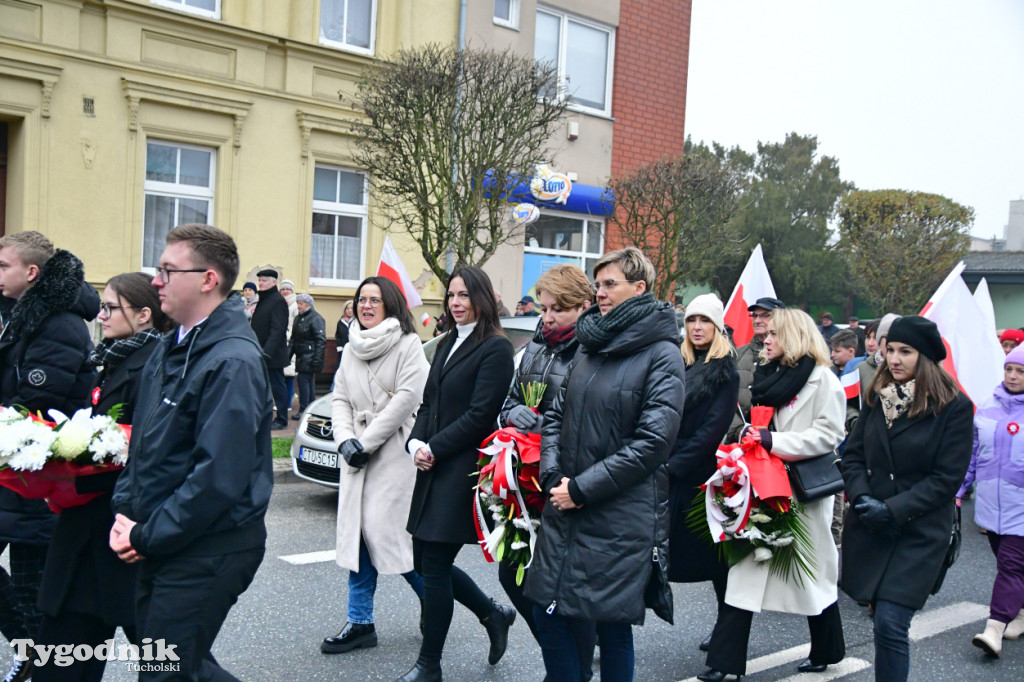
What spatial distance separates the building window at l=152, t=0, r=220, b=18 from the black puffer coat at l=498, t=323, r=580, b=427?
12.0 meters

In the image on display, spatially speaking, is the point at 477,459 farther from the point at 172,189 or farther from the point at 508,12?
the point at 508,12

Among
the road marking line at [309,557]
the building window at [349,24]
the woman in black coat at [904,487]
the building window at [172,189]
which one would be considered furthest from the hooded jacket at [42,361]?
the building window at [349,24]

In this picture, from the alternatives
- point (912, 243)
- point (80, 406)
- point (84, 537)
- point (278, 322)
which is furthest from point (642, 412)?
point (912, 243)

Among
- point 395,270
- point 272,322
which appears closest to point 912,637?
point 395,270

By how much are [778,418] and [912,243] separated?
37520mm

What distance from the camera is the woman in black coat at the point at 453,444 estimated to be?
432cm

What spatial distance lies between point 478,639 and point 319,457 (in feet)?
10.4

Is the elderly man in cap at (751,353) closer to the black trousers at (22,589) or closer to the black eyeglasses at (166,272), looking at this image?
the black eyeglasses at (166,272)

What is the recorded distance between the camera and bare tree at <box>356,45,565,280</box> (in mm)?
12352

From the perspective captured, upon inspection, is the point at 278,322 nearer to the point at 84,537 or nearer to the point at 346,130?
the point at 346,130

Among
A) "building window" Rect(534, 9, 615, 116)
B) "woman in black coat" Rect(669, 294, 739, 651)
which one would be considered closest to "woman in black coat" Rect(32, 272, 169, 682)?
"woman in black coat" Rect(669, 294, 739, 651)

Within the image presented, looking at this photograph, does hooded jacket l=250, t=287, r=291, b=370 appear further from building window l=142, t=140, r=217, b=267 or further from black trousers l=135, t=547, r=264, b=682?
black trousers l=135, t=547, r=264, b=682

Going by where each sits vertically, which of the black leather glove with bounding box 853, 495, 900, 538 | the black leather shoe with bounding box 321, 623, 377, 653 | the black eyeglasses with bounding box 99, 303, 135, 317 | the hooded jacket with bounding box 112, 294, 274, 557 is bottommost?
the black leather shoe with bounding box 321, 623, 377, 653

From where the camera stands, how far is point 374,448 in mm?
4863
